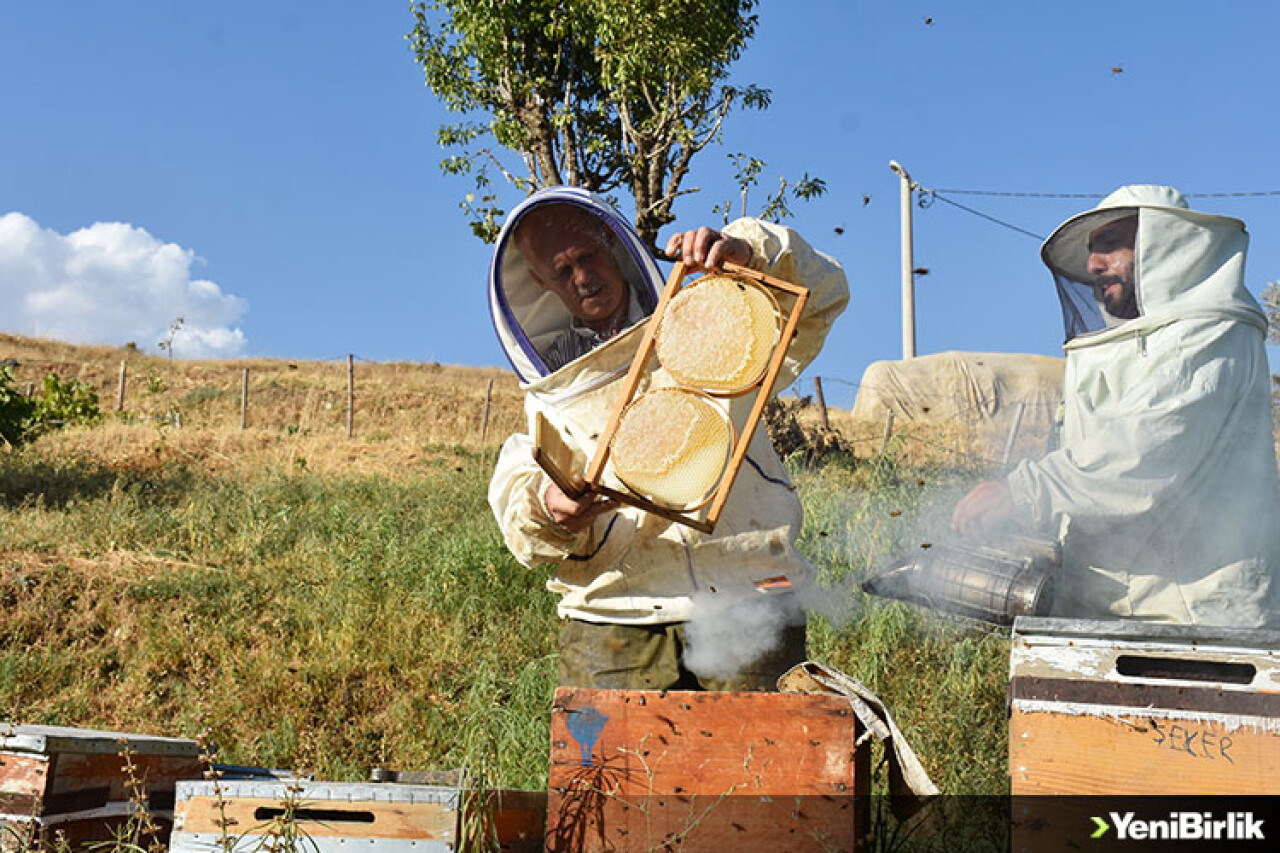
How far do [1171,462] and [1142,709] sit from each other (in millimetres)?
1290

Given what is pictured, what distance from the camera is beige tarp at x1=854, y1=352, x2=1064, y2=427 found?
1970 centimetres

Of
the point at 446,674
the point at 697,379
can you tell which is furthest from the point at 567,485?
the point at 446,674

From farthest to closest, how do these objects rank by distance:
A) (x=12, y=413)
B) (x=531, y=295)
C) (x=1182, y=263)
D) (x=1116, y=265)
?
(x=12, y=413), (x=1116, y=265), (x=1182, y=263), (x=531, y=295)

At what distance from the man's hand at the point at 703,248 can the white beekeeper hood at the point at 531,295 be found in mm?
295

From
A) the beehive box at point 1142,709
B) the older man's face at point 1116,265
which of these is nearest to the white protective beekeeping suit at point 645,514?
the beehive box at point 1142,709

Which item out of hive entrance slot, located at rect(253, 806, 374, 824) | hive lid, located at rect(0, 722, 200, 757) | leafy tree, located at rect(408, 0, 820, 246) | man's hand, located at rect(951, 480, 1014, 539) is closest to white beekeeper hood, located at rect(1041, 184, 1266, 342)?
man's hand, located at rect(951, 480, 1014, 539)

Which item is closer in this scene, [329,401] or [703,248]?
[703,248]

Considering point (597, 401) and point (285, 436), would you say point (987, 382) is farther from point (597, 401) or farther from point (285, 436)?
point (597, 401)

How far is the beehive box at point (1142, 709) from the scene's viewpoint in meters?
1.92

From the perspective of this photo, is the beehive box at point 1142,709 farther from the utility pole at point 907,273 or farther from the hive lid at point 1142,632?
the utility pole at point 907,273

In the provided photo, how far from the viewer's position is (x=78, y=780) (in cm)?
269

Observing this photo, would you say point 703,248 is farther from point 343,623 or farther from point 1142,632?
point 343,623

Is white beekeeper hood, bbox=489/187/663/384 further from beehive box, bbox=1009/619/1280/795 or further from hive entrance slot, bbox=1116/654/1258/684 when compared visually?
hive entrance slot, bbox=1116/654/1258/684

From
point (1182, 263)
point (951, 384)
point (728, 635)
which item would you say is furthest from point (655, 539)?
point (951, 384)
